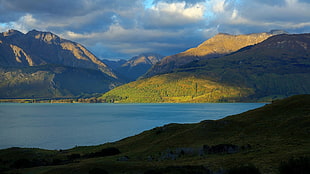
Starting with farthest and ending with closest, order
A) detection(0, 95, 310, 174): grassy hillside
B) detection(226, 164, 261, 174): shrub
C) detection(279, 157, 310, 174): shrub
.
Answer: detection(0, 95, 310, 174): grassy hillside, detection(226, 164, 261, 174): shrub, detection(279, 157, 310, 174): shrub

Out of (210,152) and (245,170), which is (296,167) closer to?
(245,170)

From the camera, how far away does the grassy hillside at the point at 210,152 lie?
115ft

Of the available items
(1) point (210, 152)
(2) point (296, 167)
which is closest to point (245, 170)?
(2) point (296, 167)

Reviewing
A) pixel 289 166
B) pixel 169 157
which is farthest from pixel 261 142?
pixel 289 166

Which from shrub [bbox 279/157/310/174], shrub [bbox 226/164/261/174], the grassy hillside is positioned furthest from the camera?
the grassy hillside

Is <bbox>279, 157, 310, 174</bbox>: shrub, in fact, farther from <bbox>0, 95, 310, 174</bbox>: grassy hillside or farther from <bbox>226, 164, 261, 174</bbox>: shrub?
<bbox>226, 164, 261, 174</bbox>: shrub

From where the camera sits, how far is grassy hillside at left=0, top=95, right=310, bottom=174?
35125mm

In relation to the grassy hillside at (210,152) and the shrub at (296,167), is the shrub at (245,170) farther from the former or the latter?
the shrub at (296,167)

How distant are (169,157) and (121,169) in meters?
12.3

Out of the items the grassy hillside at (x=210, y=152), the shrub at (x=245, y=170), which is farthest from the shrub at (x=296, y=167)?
the shrub at (x=245, y=170)

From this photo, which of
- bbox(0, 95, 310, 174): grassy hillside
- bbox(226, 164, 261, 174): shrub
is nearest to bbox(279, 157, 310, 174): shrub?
bbox(0, 95, 310, 174): grassy hillside

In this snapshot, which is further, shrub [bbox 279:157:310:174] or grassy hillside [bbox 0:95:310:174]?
grassy hillside [bbox 0:95:310:174]

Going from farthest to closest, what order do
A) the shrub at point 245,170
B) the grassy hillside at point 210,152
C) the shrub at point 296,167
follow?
1. the grassy hillside at point 210,152
2. the shrub at point 245,170
3. the shrub at point 296,167

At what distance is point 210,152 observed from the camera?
46.6m
